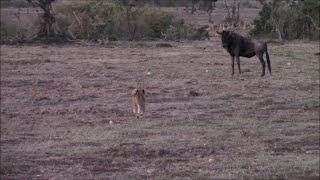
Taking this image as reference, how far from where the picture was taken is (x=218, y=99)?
53.8ft

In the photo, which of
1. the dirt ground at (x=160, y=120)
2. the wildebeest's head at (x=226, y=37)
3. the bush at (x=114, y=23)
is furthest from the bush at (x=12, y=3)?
the bush at (x=114, y=23)

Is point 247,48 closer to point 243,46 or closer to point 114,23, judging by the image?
point 243,46

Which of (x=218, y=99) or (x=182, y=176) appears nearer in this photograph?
(x=182, y=176)

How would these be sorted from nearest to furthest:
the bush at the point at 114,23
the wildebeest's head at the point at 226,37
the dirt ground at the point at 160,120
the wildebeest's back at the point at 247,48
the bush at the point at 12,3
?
the bush at the point at 12,3, the wildebeest's head at the point at 226,37, the wildebeest's back at the point at 247,48, the dirt ground at the point at 160,120, the bush at the point at 114,23

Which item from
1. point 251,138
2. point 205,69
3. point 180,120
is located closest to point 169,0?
point 251,138

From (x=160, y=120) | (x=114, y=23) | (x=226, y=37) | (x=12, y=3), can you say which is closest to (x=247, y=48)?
(x=226, y=37)

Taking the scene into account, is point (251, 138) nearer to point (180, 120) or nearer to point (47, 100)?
point (180, 120)

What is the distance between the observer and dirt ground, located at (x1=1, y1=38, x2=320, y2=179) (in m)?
9.46

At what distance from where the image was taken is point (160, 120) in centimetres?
1346

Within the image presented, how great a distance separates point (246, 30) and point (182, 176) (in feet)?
12.8

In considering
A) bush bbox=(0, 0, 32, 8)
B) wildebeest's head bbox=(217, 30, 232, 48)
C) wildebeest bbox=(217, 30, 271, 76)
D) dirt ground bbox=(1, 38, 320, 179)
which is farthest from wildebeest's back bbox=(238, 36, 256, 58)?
dirt ground bbox=(1, 38, 320, 179)

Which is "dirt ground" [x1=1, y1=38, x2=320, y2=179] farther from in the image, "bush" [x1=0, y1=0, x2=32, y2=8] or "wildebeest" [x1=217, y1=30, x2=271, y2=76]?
"bush" [x1=0, y1=0, x2=32, y2=8]

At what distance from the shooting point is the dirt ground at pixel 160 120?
9.46 meters

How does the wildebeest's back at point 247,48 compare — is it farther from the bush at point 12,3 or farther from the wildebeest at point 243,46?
the bush at point 12,3
